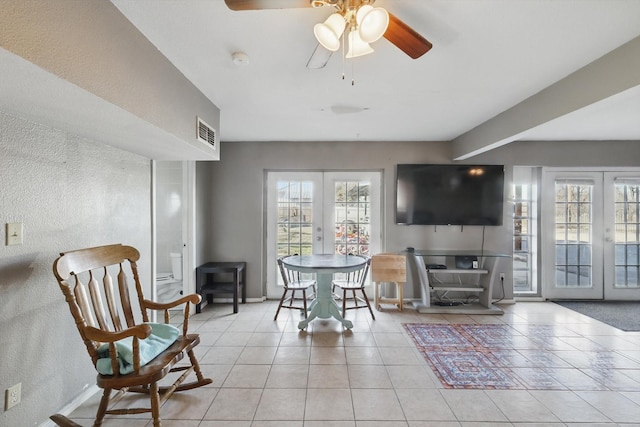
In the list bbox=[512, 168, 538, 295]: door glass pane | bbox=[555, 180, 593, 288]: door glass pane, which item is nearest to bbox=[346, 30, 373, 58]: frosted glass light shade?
bbox=[512, 168, 538, 295]: door glass pane

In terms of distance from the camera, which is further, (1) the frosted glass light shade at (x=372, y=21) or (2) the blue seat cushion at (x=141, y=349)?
(2) the blue seat cushion at (x=141, y=349)

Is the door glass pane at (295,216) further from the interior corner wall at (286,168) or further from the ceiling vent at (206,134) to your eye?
the ceiling vent at (206,134)

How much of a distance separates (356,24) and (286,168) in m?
3.29

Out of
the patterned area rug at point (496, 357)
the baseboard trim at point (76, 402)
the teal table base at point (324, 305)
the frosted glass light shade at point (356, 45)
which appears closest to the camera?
the frosted glass light shade at point (356, 45)

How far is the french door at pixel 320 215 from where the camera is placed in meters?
4.65

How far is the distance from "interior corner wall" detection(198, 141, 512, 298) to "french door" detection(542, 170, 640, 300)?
0.77 meters

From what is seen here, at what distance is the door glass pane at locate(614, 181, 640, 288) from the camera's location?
454cm

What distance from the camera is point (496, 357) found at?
9.41ft

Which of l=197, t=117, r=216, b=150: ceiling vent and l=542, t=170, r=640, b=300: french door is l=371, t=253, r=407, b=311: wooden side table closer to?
l=542, t=170, r=640, b=300: french door

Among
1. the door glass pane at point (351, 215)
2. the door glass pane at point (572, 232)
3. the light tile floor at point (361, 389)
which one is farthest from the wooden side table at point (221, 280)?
the door glass pane at point (572, 232)

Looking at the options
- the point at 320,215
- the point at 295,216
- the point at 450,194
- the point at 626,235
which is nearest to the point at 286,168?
the point at 295,216

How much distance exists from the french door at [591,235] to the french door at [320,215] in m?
2.57

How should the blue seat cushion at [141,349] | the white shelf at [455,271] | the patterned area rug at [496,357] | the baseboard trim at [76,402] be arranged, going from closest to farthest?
the blue seat cushion at [141,349]
the baseboard trim at [76,402]
the patterned area rug at [496,357]
the white shelf at [455,271]

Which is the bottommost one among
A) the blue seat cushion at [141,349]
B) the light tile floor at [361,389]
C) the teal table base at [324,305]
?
the light tile floor at [361,389]
